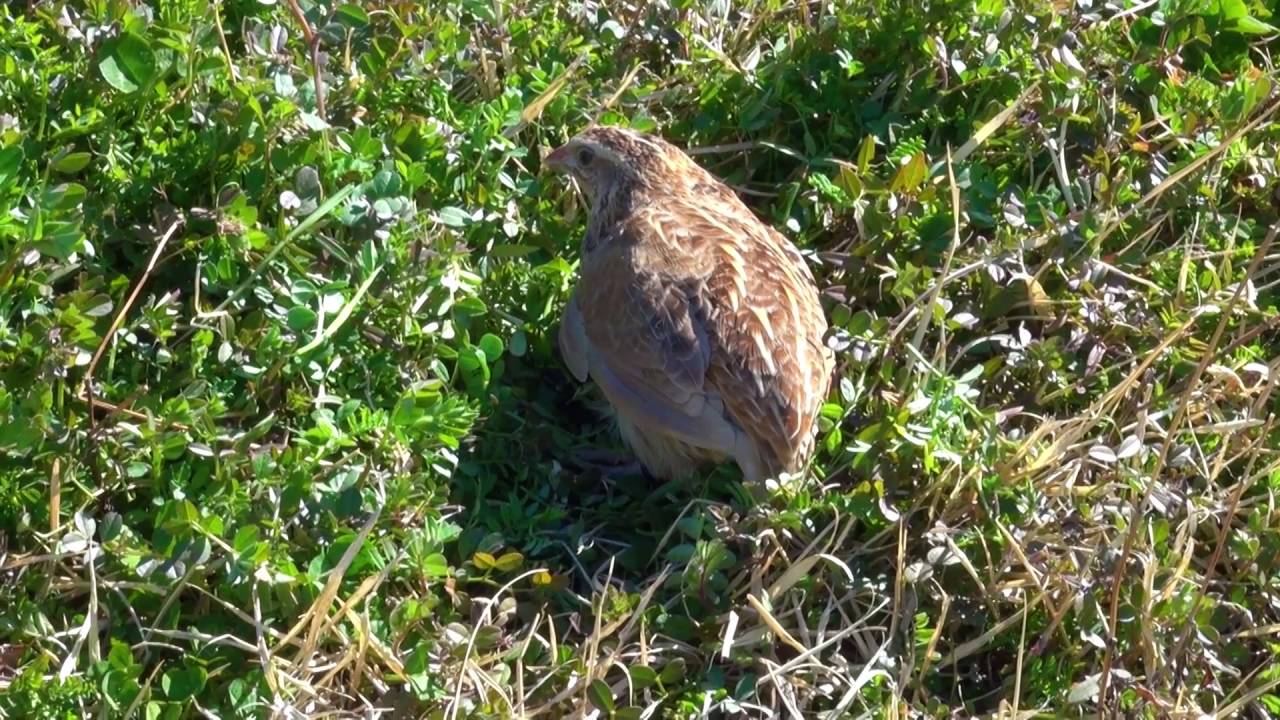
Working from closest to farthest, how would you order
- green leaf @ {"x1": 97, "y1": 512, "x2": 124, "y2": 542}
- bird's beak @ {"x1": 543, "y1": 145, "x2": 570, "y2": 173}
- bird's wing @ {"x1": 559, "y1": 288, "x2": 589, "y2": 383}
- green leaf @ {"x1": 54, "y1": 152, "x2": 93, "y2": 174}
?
green leaf @ {"x1": 97, "y1": 512, "x2": 124, "y2": 542} → green leaf @ {"x1": 54, "y1": 152, "x2": 93, "y2": 174} → bird's wing @ {"x1": 559, "y1": 288, "x2": 589, "y2": 383} → bird's beak @ {"x1": 543, "y1": 145, "x2": 570, "y2": 173}

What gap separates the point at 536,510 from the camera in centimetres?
480

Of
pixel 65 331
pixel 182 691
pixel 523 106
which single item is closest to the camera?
pixel 182 691

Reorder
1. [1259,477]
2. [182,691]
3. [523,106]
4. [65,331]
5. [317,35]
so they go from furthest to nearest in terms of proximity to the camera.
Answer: [523,106] < [317,35] < [1259,477] < [65,331] < [182,691]

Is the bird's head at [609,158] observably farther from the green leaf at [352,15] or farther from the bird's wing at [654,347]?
the green leaf at [352,15]

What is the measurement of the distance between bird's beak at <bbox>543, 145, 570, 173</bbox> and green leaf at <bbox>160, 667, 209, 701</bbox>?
205 cm

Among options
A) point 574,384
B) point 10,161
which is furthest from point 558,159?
point 10,161

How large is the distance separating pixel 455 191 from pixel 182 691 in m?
1.78

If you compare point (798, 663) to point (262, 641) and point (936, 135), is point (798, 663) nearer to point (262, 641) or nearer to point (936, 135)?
point (262, 641)

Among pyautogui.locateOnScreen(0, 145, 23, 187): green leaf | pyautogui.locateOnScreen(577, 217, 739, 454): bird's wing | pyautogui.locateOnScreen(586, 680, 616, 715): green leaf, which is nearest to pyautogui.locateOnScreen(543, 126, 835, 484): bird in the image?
pyautogui.locateOnScreen(577, 217, 739, 454): bird's wing

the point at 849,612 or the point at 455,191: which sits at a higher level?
the point at 455,191

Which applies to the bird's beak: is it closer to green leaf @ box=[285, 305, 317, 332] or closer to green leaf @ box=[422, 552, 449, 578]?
green leaf @ box=[285, 305, 317, 332]

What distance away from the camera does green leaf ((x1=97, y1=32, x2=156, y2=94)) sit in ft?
15.1

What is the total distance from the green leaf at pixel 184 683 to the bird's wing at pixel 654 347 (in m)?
1.41

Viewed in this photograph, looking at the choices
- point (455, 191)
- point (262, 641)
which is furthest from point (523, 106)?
point (262, 641)
